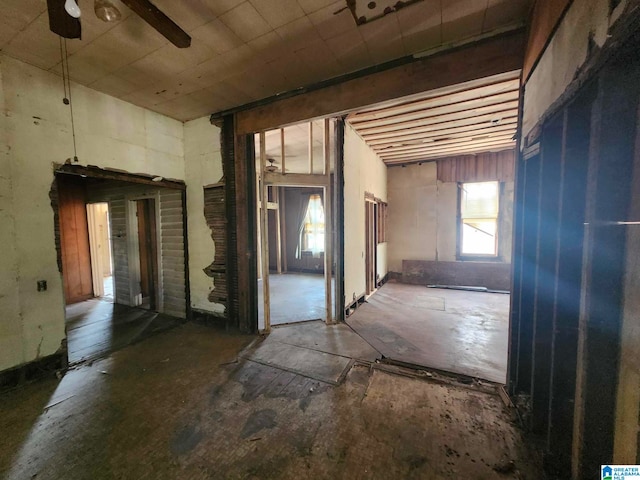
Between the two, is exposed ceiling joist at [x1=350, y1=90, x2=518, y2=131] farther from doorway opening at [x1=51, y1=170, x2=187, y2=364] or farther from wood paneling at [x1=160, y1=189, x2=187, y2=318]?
doorway opening at [x1=51, y1=170, x2=187, y2=364]

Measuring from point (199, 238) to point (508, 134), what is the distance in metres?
5.47

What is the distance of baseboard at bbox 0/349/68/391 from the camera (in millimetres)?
2088

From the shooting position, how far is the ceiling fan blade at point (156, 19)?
129cm

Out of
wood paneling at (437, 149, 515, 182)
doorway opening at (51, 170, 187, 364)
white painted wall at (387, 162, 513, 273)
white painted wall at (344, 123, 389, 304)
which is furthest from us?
white painted wall at (387, 162, 513, 273)

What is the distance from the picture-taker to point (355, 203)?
4102 millimetres

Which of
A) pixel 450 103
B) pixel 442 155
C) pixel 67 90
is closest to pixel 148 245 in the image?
pixel 67 90

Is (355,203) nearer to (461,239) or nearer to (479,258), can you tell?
(461,239)

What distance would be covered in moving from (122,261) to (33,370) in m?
2.37

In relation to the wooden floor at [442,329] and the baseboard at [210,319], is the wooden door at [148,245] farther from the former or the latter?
the wooden floor at [442,329]

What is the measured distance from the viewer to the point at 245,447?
1.53 m

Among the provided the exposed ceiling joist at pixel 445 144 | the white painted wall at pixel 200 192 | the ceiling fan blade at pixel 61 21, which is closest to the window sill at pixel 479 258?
the exposed ceiling joist at pixel 445 144

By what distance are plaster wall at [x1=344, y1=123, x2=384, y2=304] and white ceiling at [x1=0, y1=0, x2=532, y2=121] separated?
1506 millimetres

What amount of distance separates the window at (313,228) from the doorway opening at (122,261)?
4.35 m

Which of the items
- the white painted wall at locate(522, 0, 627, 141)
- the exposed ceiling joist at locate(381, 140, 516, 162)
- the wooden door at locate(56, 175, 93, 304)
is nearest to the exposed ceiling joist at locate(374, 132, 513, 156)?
the exposed ceiling joist at locate(381, 140, 516, 162)
